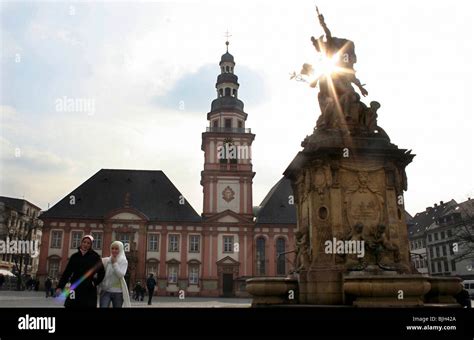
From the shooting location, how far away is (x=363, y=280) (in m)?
9.38

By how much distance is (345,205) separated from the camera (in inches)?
446

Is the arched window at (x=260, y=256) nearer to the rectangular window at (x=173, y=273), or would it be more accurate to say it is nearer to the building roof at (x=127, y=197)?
the building roof at (x=127, y=197)

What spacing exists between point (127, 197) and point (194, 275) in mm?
12700

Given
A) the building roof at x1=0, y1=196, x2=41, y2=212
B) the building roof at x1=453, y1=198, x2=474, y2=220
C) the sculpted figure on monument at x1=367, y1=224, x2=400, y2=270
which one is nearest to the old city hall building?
the building roof at x1=453, y1=198, x2=474, y2=220

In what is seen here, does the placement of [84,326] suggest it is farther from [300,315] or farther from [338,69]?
A: [338,69]

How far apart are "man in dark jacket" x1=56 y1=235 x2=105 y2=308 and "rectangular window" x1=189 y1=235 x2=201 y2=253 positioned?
162ft

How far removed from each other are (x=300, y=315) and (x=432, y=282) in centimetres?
460

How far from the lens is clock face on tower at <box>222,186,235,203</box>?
5688cm

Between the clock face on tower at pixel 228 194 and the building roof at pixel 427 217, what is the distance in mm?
33537

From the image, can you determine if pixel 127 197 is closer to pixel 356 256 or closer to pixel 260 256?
pixel 260 256

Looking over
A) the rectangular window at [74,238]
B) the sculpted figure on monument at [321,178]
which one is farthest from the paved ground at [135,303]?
the rectangular window at [74,238]

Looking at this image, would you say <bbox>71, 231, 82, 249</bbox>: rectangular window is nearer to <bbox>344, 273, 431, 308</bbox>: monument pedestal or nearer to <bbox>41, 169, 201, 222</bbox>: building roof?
<bbox>41, 169, 201, 222</bbox>: building roof

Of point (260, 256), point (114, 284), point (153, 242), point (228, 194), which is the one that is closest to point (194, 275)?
point (153, 242)

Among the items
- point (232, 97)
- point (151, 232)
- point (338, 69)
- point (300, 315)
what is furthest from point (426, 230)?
point (300, 315)
